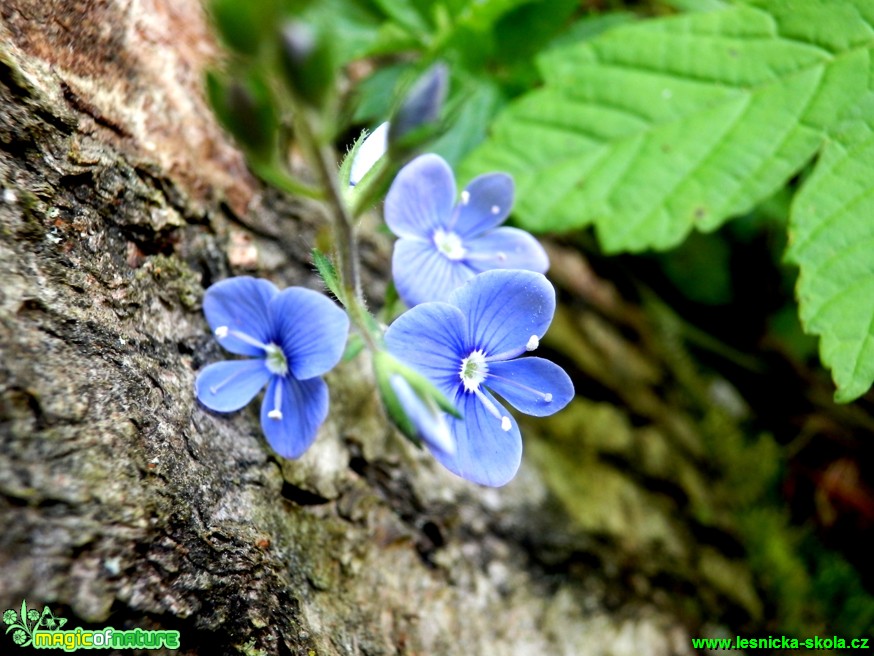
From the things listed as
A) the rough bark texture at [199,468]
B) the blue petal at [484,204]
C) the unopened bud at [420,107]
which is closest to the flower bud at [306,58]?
the unopened bud at [420,107]

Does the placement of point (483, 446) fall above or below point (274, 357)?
below

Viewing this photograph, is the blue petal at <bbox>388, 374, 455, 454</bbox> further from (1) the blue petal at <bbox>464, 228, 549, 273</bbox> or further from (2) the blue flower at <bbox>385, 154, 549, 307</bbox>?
(1) the blue petal at <bbox>464, 228, 549, 273</bbox>

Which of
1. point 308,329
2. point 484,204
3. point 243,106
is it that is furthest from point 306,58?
point 484,204

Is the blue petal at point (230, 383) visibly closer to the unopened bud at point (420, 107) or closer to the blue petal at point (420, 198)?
the blue petal at point (420, 198)

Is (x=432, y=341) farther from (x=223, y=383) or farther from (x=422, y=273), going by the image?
(x=223, y=383)

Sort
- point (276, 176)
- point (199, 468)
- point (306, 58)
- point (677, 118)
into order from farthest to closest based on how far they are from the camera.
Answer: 1. point (677, 118)
2. point (199, 468)
3. point (276, 176)
4. point (306, 58)

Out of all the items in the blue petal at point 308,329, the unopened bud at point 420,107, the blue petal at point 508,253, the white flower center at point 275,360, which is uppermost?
the unopened bud at point 420,107
